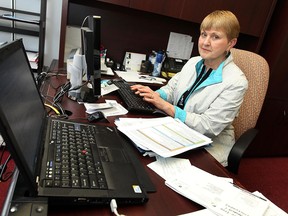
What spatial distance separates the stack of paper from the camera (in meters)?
0.86

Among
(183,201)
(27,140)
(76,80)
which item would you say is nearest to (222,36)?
(76,80)

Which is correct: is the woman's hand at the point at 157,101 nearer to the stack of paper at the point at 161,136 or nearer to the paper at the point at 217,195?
the stack of paper at the point at 161,136

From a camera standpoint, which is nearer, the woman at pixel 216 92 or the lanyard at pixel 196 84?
the woman at pixel 216 92

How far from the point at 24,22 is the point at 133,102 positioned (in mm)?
1183

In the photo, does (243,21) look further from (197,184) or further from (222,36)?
(197,184)

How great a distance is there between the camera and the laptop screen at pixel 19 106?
1.48ft

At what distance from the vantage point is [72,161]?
2.17 ft

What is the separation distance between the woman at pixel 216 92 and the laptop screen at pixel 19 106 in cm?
70

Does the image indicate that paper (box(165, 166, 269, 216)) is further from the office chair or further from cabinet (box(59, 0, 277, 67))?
cabinet (box(59, 0, 277, 67))

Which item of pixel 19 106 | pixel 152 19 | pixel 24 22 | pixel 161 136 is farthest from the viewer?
pixel 152 19

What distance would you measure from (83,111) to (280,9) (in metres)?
2.01

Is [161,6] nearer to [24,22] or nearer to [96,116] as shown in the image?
[24,22]

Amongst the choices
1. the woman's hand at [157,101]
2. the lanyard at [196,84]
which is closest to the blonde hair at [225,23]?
the lanyard at [196,84]

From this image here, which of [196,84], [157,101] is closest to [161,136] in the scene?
[157,101]
